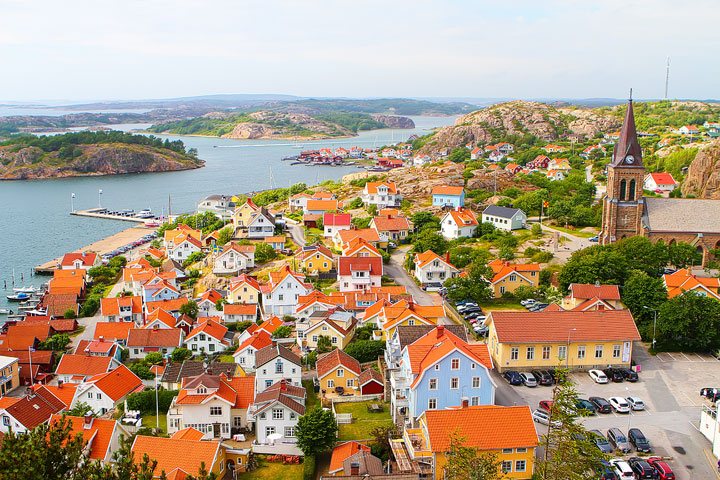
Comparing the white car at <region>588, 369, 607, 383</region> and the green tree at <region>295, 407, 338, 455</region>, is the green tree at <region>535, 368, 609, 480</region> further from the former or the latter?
the white car at <region>588, 369, 607, 383</region>

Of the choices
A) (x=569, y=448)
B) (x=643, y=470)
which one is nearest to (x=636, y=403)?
(x=643, y=470)

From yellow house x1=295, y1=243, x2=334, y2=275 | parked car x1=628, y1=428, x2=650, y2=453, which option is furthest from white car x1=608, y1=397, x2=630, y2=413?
yellow house x1=295, y1=243, x2=334, y2=275

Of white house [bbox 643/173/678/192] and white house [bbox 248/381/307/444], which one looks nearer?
white house [bbox 248/381/307/444]

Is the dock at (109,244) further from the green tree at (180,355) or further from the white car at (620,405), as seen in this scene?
the white car at (620,405)

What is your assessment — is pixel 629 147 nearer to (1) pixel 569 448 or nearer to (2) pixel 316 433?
(2) pixel 316 433

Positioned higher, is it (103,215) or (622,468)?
(622,468)

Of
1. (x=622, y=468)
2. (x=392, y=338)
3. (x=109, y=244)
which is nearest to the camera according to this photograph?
(x=622, y=468)

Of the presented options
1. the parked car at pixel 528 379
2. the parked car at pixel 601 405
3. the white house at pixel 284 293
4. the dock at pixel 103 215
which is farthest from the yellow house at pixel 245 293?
the dock at pixel 103 215
